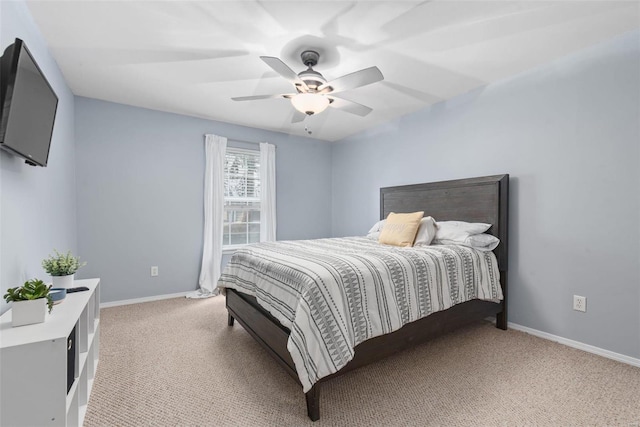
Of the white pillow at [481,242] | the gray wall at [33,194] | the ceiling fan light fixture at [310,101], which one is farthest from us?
the white pillow at [481,242]

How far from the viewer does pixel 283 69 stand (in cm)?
194

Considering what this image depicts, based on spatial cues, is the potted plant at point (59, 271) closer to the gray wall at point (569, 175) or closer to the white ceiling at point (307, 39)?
the white ceiling at point (307, 39)

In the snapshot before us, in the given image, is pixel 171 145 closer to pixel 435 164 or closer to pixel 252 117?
pixel 252 117

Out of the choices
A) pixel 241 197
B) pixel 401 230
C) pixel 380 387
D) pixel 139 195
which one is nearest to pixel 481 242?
pixel 401 230

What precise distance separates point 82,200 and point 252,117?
2.22 metres

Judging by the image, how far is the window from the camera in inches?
167

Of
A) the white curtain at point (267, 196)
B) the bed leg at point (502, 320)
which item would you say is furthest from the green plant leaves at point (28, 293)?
the bed leg at point (502, 320)

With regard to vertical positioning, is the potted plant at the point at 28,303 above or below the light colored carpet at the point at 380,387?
above

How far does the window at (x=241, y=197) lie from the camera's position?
4230 millimetres

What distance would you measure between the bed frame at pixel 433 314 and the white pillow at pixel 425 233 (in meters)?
0.39

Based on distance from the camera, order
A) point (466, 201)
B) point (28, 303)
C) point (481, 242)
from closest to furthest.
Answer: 1. point (28, 303)
2. point (481, 242)
3. point (466, 201)

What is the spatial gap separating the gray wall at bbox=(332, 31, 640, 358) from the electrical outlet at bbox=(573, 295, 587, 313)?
3cm

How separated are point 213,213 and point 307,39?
2.62 m

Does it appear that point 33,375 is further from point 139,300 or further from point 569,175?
point 569,175
